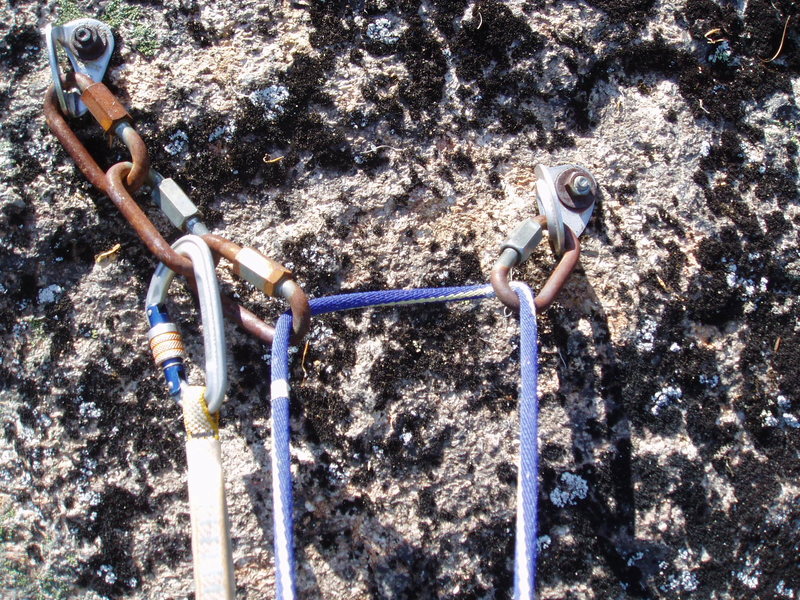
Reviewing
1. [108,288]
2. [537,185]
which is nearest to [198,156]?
[108,288]

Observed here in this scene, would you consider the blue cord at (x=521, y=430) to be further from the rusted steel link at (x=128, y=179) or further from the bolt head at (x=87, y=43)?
the bolt head at (x=87, y=43)

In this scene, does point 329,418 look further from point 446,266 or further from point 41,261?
point 41,261

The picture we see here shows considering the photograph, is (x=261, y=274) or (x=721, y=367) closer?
(x=261, y=274)

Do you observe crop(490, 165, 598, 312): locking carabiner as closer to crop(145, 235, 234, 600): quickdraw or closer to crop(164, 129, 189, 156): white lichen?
crop(145, 235, 234, 600): quickdraw

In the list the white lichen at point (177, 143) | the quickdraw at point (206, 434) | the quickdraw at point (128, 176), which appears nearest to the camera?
the quickdraw at point (206, 434)

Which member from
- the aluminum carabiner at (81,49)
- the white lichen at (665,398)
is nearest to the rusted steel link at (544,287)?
the white lichen at (665,398)

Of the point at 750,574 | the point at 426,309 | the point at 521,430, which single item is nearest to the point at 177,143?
the point at 426,309

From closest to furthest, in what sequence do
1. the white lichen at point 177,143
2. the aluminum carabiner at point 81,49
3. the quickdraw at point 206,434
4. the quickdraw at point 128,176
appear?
1. the quickdraw at point 206,434
2. the quickdraw at point 128,176
3. the aluminum carabiner at point 81,49
4. the white lichen at point 177,143
